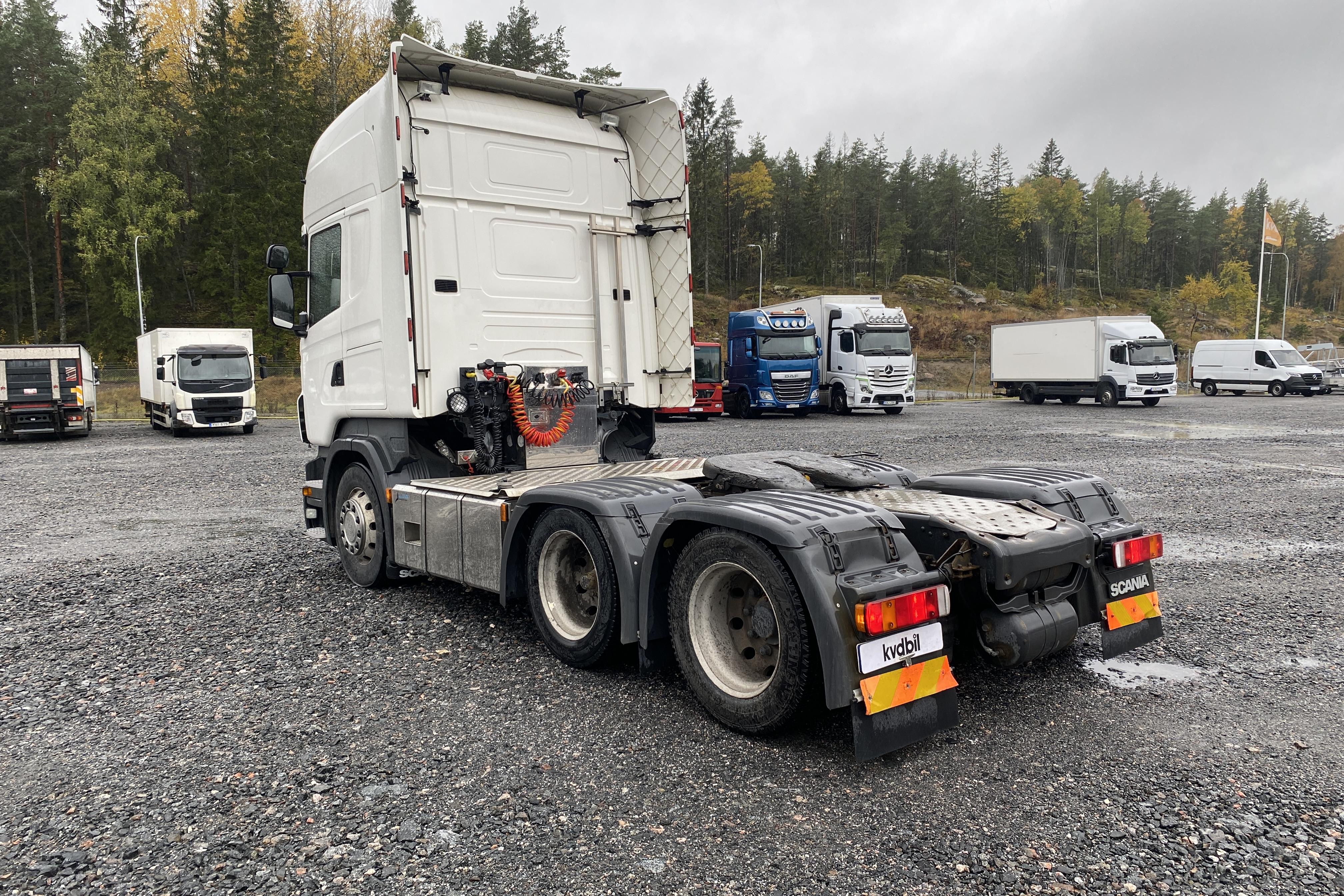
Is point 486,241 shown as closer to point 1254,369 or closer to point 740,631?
point 740,631

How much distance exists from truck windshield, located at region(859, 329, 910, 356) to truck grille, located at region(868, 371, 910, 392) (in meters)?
0.67

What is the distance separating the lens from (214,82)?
4941cm

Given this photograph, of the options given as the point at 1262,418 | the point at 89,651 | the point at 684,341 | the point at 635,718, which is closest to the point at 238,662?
the point at 89,651

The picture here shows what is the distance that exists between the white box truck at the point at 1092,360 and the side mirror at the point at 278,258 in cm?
3012

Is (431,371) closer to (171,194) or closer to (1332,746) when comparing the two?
(1332,746)

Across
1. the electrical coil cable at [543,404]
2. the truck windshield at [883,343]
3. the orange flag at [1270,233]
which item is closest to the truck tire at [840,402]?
the truck windshield at [883,343]

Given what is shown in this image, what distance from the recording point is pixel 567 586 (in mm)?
4559

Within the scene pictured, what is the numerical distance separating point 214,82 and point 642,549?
2280 inches

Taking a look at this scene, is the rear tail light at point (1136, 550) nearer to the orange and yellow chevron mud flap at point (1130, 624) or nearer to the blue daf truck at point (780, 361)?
the orange and yellow chevron mud flap at point (1130, 624)

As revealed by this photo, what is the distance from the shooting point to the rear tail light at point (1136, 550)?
3877 millimetres

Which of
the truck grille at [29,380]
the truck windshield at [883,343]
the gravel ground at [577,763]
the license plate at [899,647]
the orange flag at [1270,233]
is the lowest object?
the gravel ground at [577,763]

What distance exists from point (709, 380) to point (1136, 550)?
22736 mm

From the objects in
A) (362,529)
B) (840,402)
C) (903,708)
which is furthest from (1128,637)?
(840,402)

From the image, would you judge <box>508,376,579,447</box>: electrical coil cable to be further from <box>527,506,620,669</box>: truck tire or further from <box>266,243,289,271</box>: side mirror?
<box>266,243,289,271</box>: side mirror
